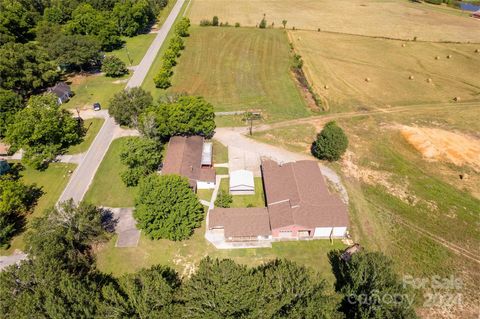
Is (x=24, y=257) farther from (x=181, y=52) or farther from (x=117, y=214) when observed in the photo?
(x=181, y=52)

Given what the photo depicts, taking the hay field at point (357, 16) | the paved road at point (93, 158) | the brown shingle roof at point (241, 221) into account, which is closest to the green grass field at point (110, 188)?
the paved road at point (93, 158)

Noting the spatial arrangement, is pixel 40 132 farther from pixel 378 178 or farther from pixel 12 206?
pixel 378 178

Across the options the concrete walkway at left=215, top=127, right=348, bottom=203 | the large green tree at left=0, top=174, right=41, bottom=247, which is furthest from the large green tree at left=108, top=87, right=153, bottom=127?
the large green tree at left=0, top=174, right=41, bottom=247

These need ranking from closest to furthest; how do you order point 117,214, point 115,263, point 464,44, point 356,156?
point 115,263 → point 117,214 → point 356,156 → point 464,44

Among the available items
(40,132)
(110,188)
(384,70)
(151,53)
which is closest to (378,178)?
(110,188)

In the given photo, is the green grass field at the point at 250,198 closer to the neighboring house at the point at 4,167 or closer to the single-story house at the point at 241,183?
the single-story house at the point at 241,183

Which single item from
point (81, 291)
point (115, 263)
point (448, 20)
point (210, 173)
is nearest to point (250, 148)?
point (210, 173)

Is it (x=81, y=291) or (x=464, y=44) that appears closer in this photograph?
(x=81, y=291)

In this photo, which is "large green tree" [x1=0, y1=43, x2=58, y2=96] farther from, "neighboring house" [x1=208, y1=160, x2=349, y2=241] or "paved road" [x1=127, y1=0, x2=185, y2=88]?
"neighboring house" [x1=208, y1=160, x2=349, y2=241]
